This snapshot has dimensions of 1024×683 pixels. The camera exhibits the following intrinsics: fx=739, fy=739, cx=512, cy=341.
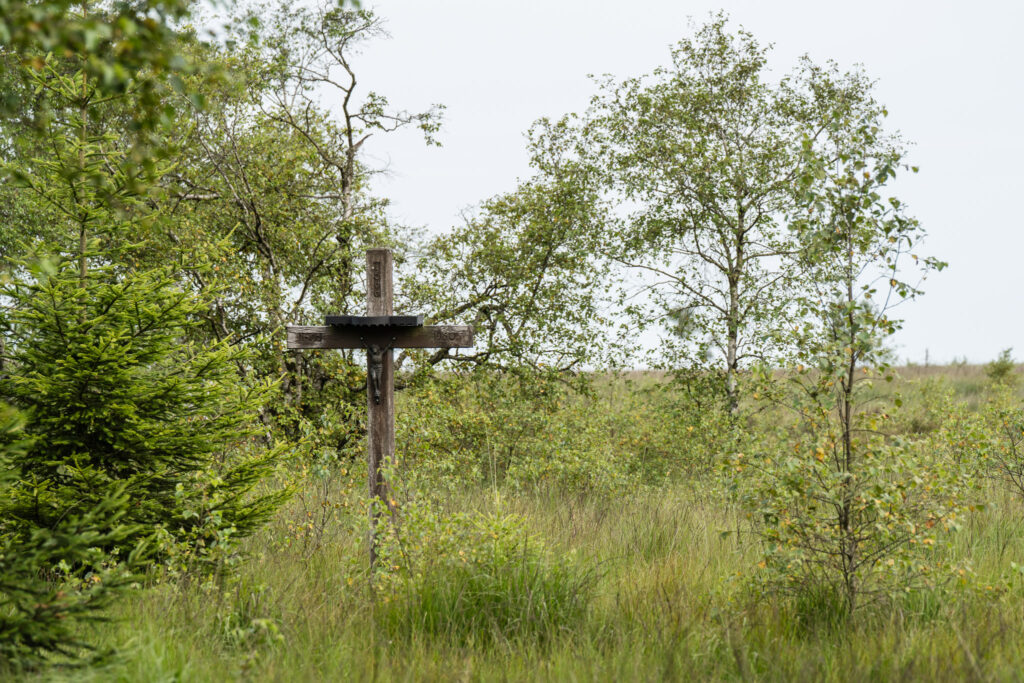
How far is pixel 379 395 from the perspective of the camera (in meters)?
6.98

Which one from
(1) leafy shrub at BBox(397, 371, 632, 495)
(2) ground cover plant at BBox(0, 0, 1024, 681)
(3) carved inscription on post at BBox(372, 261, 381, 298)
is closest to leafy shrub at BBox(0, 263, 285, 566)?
(2) ground cover plant at BBox(0, 0, 1024, 681)

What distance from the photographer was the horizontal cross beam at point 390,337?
700cm

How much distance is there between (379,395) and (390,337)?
558 mm

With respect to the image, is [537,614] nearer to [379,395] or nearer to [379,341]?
[379,395]

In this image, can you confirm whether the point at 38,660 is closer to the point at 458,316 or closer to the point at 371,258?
the point at 371,258

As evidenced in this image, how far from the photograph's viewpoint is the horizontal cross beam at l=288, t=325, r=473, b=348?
275 inches

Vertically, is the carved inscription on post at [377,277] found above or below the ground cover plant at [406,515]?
above

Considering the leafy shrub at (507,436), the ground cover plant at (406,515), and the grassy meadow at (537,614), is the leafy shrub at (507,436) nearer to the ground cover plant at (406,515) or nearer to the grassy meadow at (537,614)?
the ground cover plant at (406,515)

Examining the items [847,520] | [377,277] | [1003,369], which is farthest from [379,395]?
[1003,369]

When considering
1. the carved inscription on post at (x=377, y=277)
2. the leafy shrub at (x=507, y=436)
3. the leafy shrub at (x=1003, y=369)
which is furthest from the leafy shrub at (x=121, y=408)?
the leafy shrub at (x=1003, y=369)

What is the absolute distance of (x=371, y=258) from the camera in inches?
285

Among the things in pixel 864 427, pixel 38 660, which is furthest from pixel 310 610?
pixel 864 427

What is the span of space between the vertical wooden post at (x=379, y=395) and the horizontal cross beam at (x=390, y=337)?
107 millimetres

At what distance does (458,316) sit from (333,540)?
6.53 m
